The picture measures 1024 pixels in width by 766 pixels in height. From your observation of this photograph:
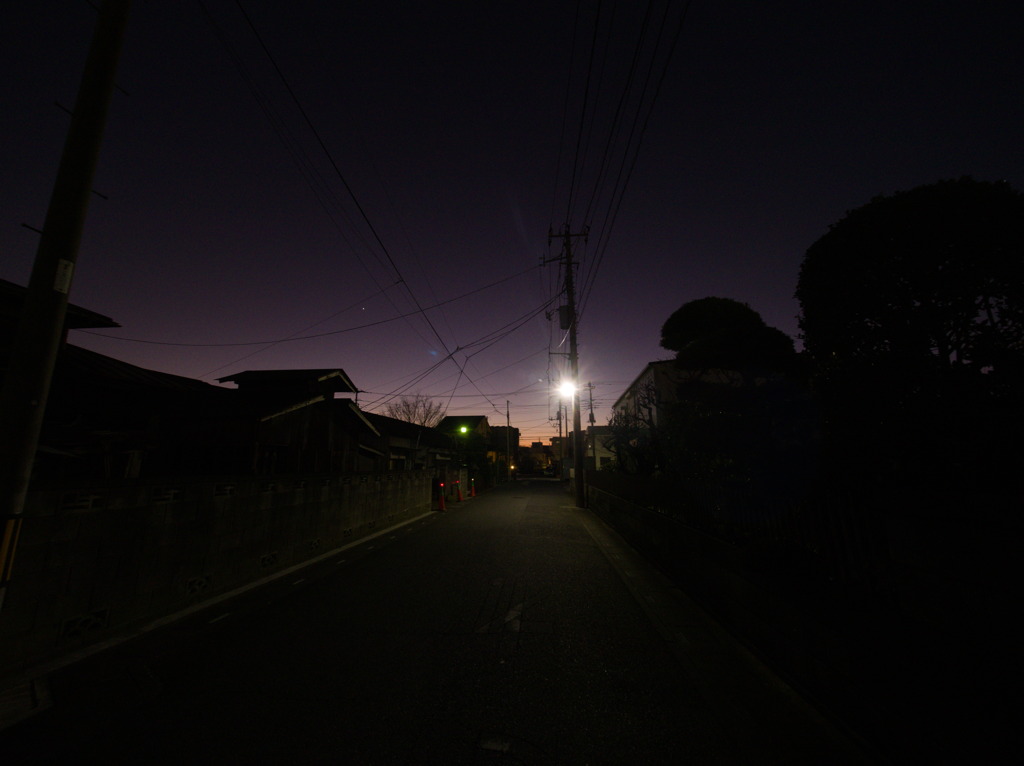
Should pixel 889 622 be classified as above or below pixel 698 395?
below

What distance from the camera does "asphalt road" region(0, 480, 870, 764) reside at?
2.60m

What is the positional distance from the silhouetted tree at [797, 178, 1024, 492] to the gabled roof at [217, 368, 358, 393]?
52.6ft

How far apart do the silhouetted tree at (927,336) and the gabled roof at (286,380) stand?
52.6ft

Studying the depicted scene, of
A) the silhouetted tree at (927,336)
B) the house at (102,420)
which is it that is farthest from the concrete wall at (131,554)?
the silhouetted tree at (927,336)

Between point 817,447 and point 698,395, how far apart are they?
2.93m

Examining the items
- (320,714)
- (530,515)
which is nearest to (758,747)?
(320,714)

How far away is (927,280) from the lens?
18.2 feet

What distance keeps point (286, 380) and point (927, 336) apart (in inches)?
703

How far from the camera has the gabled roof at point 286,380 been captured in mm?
16375

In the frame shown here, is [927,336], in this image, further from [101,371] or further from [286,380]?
[286,380]

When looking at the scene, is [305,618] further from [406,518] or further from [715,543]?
[406,518]

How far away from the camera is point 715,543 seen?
5.66 meters

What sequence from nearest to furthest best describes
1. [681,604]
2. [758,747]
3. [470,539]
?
1. [758,747]
2. [681,604]
3. [470,539]

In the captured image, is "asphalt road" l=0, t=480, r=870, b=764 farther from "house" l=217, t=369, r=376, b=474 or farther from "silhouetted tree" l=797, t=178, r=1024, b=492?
"house" l=217, t=369, r=376, b=474
